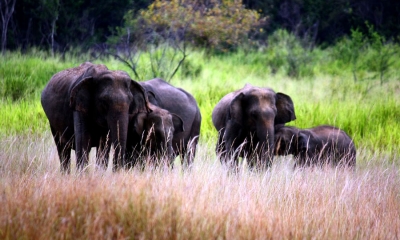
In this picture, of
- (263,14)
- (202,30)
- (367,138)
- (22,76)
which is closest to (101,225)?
(367,138)

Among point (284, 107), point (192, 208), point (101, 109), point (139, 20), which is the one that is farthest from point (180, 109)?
point (139, 20)

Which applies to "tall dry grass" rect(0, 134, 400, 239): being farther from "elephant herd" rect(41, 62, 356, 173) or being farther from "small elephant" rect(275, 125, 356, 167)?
"small elephant" rect(275, 125, 356, 167)

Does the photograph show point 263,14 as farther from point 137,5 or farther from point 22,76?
point 22,76

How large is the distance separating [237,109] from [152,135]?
5.42 feet

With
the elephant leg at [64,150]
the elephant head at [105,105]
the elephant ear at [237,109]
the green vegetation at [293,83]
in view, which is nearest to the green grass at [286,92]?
the green vegetation at [293,83]

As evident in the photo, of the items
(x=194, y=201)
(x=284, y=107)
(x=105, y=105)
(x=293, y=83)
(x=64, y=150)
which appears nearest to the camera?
(x=194, y=201)

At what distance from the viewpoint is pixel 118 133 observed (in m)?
7.34

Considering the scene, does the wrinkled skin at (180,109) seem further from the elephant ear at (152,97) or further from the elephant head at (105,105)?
the elephant head at (105,105)

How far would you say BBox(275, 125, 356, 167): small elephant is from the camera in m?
9.44

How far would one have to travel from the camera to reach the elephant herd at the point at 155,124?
300 inches

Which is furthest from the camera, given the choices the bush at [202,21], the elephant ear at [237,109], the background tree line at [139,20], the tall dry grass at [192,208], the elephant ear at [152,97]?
the bush at [202,21]

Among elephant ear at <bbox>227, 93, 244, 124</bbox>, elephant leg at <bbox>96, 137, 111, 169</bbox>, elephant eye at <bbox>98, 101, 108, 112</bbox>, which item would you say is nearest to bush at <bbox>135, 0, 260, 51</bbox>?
elephant ear at <bbox>227, 93, 244, 124</bbox>

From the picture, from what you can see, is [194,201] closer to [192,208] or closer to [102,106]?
[192,208]

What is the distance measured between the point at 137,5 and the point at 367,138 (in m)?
20.8
